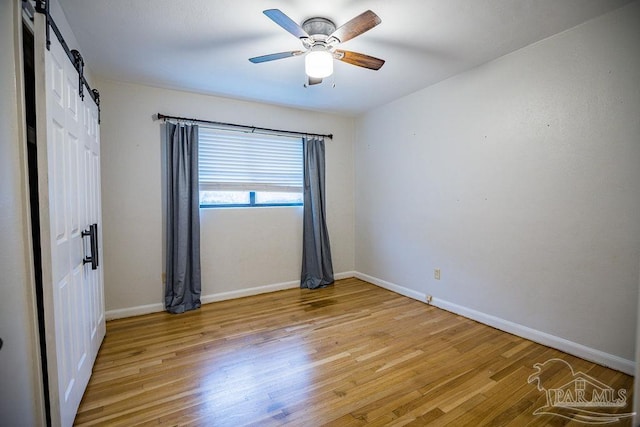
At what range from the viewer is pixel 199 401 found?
1759mm

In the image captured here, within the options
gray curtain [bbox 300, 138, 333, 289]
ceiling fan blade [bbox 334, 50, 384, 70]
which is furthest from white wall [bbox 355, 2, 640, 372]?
ceiling fan blade [bbox 334, 50, 384, 70]

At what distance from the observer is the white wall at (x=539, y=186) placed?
2004 mm

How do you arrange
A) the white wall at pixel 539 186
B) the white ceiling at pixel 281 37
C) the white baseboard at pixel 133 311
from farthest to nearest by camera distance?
the white baseboard at pixel 133 311 < the white wall at pixel 539 186 < the white ceiling at pixel 281 37

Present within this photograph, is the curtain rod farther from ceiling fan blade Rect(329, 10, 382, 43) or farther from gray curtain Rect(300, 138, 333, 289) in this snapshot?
ceiling fan blade Rect(329, 10, 382, 43)

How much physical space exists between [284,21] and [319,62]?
0.41 metres

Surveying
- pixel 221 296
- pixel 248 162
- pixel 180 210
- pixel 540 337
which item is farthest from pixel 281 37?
pixel 540 337

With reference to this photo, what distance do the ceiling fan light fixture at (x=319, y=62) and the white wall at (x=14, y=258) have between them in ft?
4.84

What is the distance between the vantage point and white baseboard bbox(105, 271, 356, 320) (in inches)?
119

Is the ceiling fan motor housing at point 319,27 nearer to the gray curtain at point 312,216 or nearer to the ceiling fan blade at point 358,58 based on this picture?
the ceiling fan blade at point 358,58

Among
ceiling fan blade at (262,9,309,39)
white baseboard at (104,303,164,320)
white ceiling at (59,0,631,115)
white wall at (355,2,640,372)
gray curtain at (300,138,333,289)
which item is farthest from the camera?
gray curtain at (300,138,333,289)

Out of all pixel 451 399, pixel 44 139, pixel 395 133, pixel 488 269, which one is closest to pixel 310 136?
pixel 395 133

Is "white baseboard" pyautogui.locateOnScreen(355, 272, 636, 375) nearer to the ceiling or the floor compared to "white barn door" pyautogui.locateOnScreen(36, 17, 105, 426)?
nearer to the floor

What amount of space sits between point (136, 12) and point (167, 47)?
44 cm

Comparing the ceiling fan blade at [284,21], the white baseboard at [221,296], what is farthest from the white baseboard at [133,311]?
the ceiling fan blade at [284,21]
